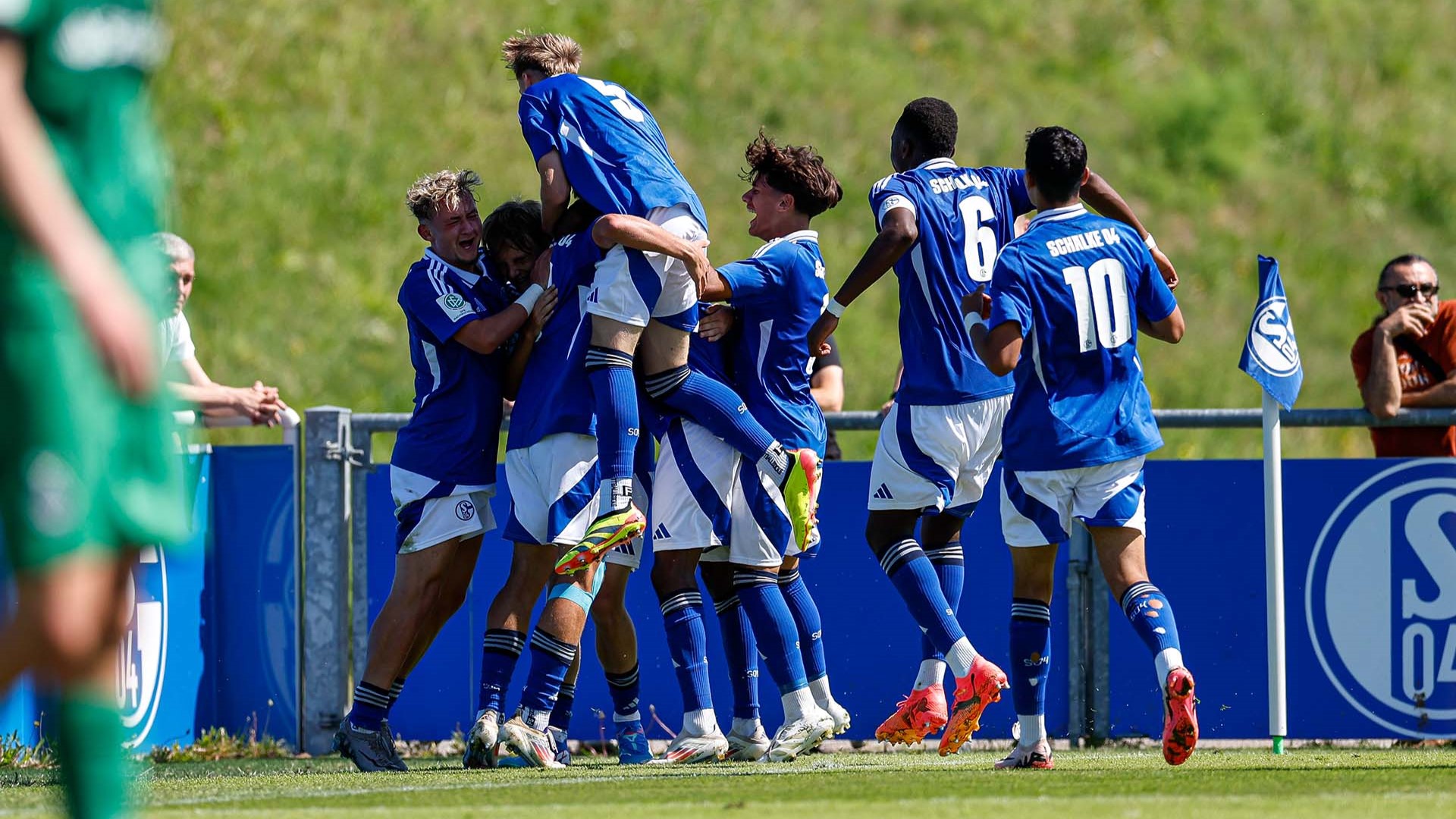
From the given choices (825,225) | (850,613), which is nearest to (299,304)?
(825,225)

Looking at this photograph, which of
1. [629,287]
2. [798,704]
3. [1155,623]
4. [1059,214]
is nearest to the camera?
[1155,623]

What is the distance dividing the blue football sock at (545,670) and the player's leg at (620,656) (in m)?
0.50

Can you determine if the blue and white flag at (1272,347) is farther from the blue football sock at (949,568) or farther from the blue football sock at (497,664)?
the blue football sock at (497,664)

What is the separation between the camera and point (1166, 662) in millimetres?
5902

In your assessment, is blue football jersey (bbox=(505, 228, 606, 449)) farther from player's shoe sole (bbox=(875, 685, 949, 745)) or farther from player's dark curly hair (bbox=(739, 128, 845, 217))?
player's shoe sole (bbox=(875, 685, 949, 745))

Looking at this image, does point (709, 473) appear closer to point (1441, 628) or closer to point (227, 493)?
point (227, 493)

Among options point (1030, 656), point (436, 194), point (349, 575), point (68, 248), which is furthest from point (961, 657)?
point (68, 248)

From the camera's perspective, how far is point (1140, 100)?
2325 cm

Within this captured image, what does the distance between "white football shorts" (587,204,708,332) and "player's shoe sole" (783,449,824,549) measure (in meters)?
0.76

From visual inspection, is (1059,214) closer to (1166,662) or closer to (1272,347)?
(1272,347)

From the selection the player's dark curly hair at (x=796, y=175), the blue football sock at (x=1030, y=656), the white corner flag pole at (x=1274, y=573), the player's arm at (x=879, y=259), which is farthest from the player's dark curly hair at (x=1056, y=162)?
the white corner flag pole at (x=1274, y=573)

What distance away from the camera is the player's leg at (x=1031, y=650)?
6348 mm

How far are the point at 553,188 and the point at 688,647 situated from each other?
73.8 inches

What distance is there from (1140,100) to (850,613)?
16.5 metres
